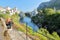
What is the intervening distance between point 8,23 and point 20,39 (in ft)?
2.26

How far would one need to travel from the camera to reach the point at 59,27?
574 inches

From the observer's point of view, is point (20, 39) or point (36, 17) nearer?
point (20, 39)

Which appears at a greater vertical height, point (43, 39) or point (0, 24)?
point (0, 24)

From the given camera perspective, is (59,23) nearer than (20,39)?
No

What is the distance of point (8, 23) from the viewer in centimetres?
406

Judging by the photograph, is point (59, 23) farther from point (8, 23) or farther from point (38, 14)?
point (8, 23)

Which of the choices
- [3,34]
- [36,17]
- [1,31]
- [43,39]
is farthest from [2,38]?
[36,17]

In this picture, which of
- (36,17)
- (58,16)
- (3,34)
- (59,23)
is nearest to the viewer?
(3,34)

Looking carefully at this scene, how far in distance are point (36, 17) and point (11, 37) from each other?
18.5m

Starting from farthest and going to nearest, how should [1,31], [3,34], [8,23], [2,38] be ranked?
[8,23]
[1,31]
[3,34]
[2,38]

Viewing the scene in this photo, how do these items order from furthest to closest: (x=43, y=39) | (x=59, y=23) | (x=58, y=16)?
(x=58, y=16) < (x=59, y=23) < (x=43, y=39)

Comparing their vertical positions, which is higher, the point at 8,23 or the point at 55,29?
the point at 8,23

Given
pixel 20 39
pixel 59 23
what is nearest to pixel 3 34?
pixel 20 39

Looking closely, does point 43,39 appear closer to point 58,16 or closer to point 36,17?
point 58,16
